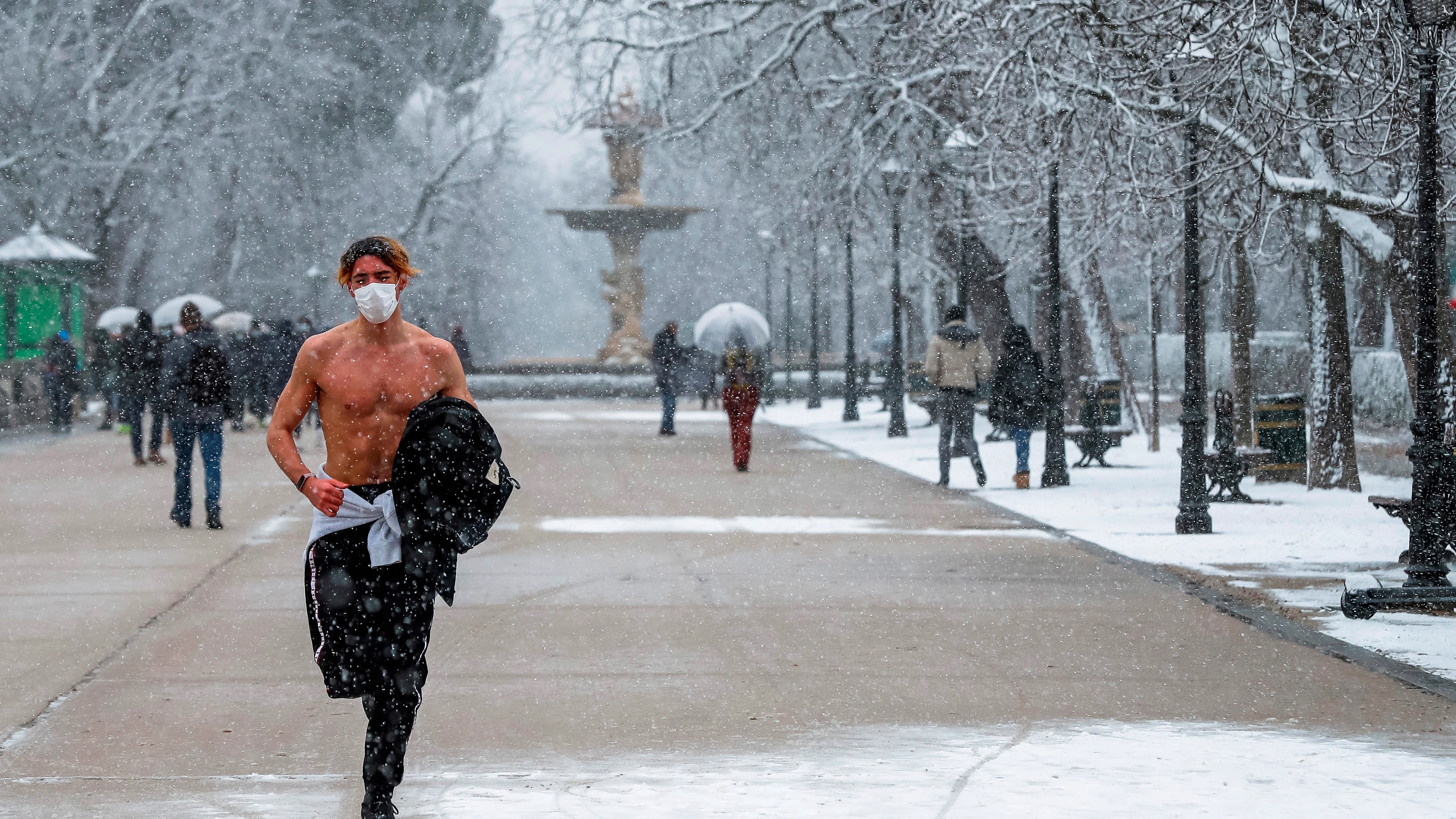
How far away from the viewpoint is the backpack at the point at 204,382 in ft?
48.6

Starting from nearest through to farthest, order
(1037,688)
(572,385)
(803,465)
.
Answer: (1037,688)
(803,465)
(572,385)

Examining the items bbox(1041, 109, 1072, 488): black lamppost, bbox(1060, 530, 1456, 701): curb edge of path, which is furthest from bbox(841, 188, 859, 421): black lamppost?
bbox(1060, 530, 1456, 701): curb edge of path

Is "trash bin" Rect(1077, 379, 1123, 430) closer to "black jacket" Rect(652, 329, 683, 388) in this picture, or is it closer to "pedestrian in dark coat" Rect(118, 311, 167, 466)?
"black jacket" Rect(652, 329, 683, 388)

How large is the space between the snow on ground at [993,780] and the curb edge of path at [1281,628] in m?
1.34

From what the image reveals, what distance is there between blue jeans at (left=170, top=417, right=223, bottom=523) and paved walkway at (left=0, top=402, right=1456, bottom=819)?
0.52 metres

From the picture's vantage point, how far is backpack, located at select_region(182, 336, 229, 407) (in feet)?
48.6

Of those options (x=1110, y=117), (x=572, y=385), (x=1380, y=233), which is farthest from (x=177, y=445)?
(x=572, y=385)

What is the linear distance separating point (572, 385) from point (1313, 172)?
34.4m

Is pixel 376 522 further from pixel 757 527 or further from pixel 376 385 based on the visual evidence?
pixel 757 527

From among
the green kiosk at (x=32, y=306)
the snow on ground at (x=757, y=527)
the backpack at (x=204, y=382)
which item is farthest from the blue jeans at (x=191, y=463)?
the green kiosk at (x=32, y=306)

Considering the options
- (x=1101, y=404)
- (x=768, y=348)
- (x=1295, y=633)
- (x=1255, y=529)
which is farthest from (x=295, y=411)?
(x=768, y=348)

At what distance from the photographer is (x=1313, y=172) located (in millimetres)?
16719

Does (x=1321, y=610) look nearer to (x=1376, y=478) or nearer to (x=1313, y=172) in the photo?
(x=1313, y=172)

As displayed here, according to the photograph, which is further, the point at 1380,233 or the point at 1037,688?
the point at 1380,233
